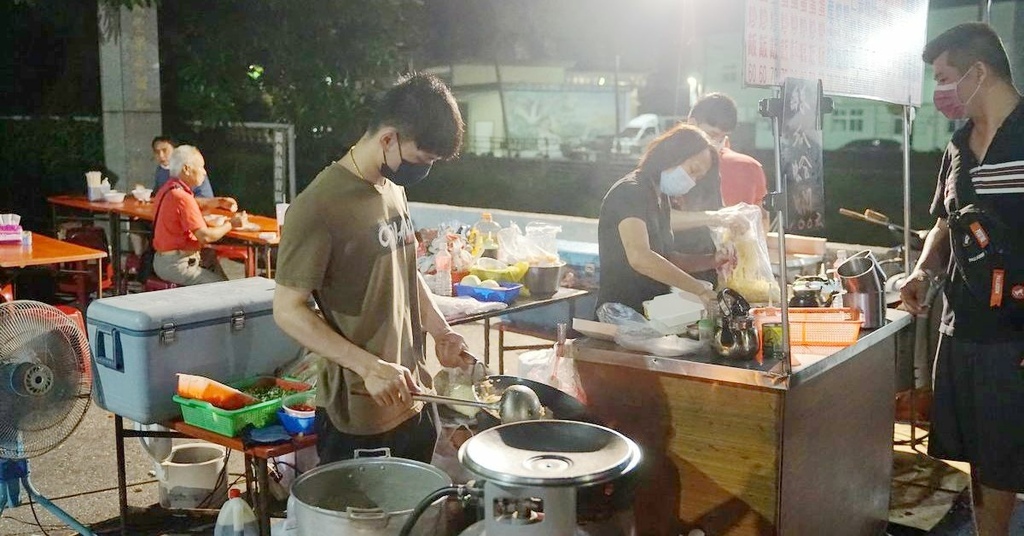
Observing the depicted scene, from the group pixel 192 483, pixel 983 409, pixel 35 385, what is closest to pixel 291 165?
pixel 192 483

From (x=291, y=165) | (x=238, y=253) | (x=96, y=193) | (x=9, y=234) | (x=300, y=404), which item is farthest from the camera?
(x=291, y=165)

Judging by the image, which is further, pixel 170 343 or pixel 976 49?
pixel 170 343

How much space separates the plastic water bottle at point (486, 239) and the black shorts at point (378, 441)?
254 centimetres

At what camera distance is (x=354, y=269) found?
295 cm

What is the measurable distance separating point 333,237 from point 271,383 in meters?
1.46

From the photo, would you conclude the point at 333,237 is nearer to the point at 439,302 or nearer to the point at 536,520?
the point at 536,520

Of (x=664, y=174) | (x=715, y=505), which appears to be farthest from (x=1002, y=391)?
(x=664, y=174)

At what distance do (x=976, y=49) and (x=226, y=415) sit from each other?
323 cm

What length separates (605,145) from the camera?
115ft

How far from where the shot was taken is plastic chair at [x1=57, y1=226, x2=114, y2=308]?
7.68 metres

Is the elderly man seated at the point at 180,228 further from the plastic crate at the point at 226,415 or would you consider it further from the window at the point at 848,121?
the window at the point at 848,121

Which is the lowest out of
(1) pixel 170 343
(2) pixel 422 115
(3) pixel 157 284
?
(3) pixel 157 284

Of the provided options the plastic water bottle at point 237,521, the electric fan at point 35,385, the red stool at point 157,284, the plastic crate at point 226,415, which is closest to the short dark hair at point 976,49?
the plastic crate at point 226,415

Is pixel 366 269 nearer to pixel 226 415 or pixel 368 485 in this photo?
pixel 368 485
